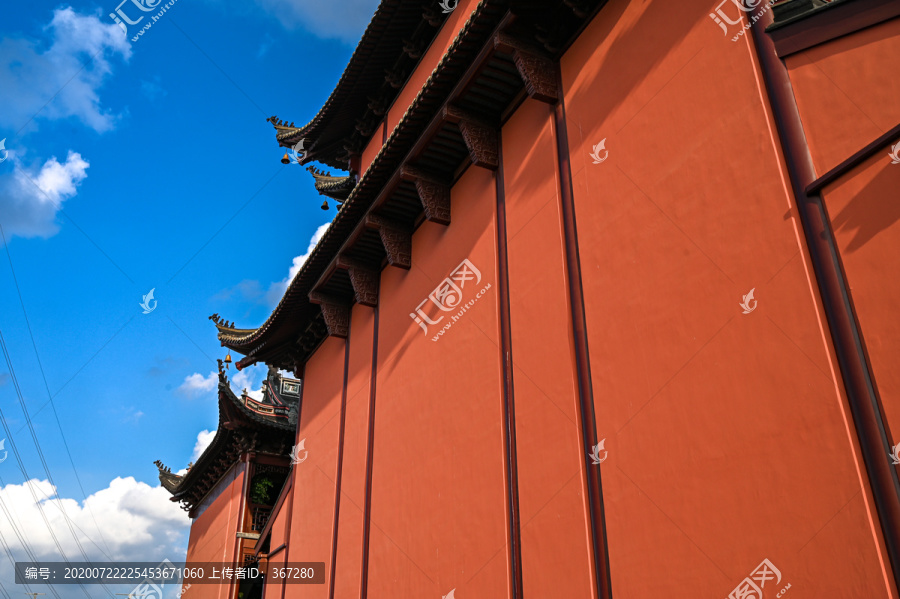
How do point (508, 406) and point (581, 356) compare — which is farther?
point (508, 406)

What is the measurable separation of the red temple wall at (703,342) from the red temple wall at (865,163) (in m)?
0.20

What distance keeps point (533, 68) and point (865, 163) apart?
3437 mm

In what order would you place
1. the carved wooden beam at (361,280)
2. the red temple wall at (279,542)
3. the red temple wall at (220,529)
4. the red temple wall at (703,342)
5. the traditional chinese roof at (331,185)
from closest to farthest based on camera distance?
the red temple wall at (703,342) < the carved wooden beam at (361,280) < the red temple wall at (279,542) < the traditional chinese roof at (331,185) < the red temple wall at (220,529)

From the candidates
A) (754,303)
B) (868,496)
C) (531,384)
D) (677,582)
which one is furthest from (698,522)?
(531,384)

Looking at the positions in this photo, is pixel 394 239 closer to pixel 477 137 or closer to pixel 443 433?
pixel 477 137

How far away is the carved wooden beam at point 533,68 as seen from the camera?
632cm

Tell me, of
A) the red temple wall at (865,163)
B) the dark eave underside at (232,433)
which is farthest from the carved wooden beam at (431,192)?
the dark eave underside at (232,433)

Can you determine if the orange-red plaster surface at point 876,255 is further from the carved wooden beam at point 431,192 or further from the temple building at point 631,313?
the carved wooden beam at point 431,192

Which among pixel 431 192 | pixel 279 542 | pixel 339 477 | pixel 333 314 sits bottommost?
pixel 279 542

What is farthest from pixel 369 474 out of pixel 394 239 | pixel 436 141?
pixel 436 141

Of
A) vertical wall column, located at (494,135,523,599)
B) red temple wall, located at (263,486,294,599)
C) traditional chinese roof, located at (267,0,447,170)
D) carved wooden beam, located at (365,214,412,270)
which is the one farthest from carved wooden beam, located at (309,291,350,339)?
vertical wall column, located at (494,135,523,599)

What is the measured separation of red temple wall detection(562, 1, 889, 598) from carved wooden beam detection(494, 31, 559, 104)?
0.68m

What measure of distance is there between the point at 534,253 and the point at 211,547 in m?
14.8

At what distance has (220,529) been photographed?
56.0 ft
